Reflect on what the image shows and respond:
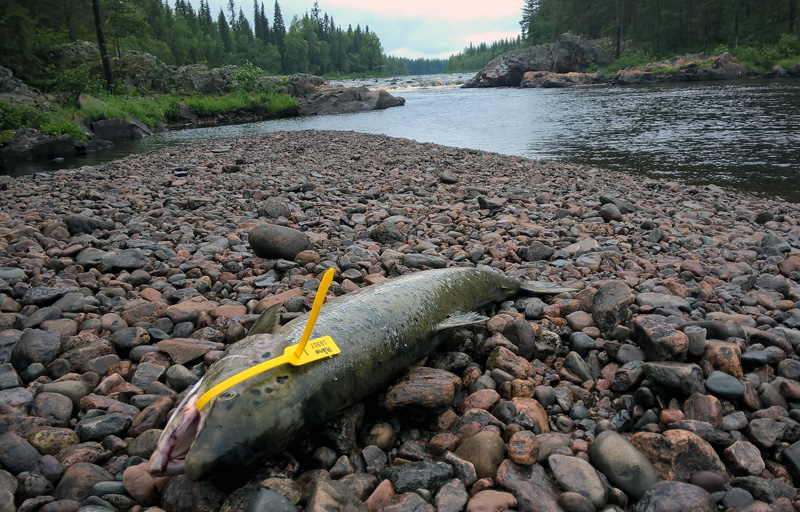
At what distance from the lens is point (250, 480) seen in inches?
81.1

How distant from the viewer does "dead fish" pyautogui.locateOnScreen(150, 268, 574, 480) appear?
189 centimetres

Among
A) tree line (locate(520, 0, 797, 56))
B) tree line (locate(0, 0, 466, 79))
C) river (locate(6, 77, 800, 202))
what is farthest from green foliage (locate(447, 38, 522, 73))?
river (locate(6, 77, 800, 202))

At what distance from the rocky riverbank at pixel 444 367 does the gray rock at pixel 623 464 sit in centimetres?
1

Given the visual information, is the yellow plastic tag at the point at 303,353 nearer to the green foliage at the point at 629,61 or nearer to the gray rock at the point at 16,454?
the gray rock at the point at 16,454

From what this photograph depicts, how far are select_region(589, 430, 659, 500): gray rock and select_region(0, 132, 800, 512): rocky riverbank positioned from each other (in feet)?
0.04

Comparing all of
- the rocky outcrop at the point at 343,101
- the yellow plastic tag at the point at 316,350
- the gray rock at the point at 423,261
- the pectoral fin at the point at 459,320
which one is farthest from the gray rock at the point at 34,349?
the rocky outcrop at the point at 343,101

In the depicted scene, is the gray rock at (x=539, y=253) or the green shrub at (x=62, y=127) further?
the green shrub at (x=62, y=127)

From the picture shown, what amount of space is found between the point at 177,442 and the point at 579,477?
1856 millimetres

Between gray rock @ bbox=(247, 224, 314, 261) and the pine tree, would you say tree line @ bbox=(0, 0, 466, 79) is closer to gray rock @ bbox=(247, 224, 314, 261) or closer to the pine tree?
the pine tree

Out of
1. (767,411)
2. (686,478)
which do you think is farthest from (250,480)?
(767,411)

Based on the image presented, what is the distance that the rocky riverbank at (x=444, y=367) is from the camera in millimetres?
2074

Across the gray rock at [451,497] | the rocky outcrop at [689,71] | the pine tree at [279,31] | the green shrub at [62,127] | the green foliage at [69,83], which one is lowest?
the gray rock at [451,497]

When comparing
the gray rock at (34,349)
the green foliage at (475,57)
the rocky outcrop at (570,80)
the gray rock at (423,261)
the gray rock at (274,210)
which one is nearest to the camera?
the gray rock at (34,349)

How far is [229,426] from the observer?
190 centimetres
